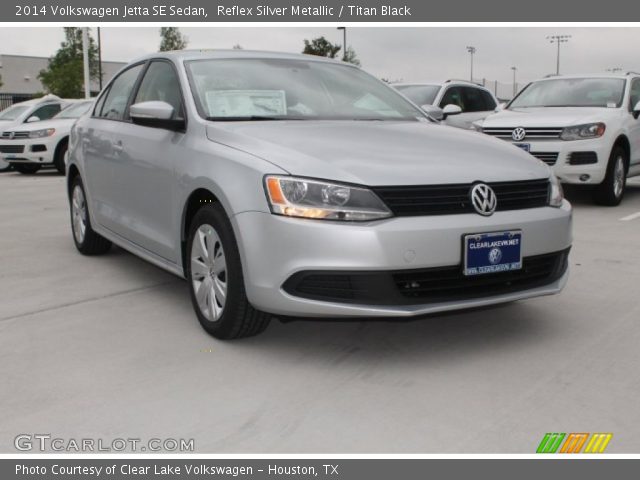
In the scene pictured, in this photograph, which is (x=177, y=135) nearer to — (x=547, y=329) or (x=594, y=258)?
(x=547, y=329)

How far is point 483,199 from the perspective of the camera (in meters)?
3.79

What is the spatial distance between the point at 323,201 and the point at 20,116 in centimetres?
1432

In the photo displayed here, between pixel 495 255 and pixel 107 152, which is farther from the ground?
pixel 107 152

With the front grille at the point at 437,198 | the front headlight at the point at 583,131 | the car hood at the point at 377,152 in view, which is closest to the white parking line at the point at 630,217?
the front headlight at the point at 583,131

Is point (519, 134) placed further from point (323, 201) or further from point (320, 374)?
point (320, 374)

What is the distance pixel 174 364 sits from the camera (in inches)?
150

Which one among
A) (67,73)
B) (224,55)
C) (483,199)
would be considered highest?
(67,73)

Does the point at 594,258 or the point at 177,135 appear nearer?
the point at 177,135

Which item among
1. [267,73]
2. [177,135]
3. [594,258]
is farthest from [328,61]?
[594,258]

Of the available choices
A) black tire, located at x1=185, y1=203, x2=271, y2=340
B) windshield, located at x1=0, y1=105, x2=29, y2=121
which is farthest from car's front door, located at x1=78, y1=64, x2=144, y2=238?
windshield, located at x1=0, y1=105, x2=29, y2=121

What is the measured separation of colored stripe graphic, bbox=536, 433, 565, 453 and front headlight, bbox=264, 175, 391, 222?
117 cm

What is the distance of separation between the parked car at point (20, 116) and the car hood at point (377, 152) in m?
12.2

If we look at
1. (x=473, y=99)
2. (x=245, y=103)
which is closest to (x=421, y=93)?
(x=473, y=99)

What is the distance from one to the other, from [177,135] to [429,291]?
5.86 ft
